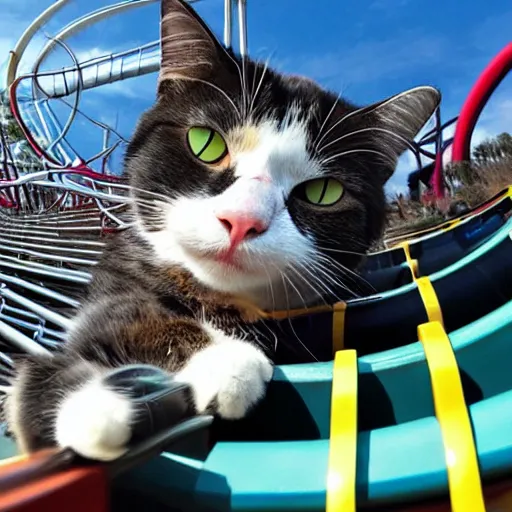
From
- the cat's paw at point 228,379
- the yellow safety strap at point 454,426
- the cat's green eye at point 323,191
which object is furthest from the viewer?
the cat's green eye at point 323,191

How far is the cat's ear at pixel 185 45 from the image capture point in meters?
0.61

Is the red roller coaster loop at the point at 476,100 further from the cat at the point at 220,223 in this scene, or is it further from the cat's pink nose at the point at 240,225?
the cat's pink nose at the point at 240,225

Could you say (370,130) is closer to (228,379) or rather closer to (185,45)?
(185,45)

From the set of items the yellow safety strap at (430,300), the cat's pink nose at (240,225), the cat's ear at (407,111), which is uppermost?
the cat's ear at (407,111)

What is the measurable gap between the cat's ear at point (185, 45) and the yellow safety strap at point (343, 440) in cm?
43

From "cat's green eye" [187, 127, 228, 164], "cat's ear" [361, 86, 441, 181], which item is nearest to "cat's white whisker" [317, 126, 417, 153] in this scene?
"cat's ear" [361, 86, 441, 181]

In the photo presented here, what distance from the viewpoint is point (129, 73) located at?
979mm

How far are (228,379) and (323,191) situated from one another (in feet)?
0.92

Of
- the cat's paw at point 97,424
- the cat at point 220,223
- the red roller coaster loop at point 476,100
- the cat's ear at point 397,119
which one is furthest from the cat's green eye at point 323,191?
the red roller coaster loop at point 476,100

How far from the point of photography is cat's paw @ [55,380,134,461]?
0.24 meters

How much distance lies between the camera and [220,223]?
1.55ft

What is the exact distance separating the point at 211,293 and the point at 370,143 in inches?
11.1

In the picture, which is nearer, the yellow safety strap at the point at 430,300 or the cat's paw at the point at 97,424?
the cat's paw at the point at 97,424

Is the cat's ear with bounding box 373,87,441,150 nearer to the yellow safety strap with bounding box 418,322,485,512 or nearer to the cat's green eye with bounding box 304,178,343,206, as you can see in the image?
the cat's green eye with bounding box 304,178,343,206
